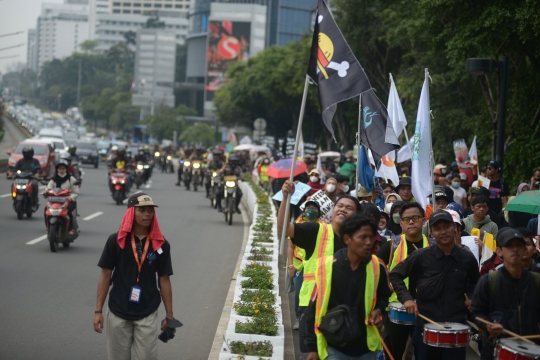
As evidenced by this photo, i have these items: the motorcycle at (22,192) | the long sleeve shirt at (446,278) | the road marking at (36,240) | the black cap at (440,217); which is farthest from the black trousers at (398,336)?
the motorcycle at (22,192)

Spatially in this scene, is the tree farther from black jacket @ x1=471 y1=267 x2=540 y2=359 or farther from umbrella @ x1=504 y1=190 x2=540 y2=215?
black jacket @ x1=471 y1=267 x2=540 y2=359

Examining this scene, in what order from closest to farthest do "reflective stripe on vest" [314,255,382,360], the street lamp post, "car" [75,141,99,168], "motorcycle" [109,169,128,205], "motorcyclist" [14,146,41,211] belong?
"reflective stripe on vest" [314,255,382,360] → the street lamp post → "motorcyclist" [14,146,41,211] → "motorcycle" [109,169,128,205] → "car" [75,141,99,168]

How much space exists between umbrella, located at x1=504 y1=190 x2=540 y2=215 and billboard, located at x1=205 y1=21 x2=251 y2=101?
132664mm

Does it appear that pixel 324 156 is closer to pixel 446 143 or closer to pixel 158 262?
pixel 446 143

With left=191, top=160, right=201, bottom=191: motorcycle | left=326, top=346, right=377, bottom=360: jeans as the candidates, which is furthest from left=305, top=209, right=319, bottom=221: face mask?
left=191, top=160, right=201, bottom=191: motorcycle

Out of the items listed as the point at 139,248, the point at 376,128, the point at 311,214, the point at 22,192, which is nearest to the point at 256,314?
the point at 311,214

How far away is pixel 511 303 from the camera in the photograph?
19.3ft

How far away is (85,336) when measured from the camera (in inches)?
353

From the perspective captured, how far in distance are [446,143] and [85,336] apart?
21.9 m

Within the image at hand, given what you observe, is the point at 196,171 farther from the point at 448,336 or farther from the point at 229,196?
the point at 448,336

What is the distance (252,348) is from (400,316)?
4.21 feet

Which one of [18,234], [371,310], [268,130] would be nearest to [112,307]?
[371,310]

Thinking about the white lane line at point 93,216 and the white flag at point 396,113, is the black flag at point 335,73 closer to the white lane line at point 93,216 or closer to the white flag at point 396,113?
the white flag at point 396,113

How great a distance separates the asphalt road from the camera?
866 centimetres
